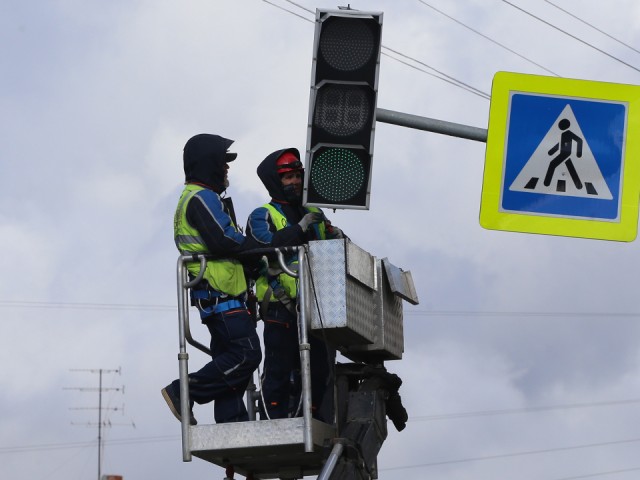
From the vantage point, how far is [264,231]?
11.4 m

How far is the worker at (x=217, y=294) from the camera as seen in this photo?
1111 cm

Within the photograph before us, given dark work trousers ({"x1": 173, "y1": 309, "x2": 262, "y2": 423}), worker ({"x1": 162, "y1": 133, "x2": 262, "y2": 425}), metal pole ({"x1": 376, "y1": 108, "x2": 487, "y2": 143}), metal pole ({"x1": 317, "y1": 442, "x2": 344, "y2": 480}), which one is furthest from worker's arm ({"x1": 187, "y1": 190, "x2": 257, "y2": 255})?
metal pole ({"x1": 317, "y1": 442, "x2": 344, "y2": 480})

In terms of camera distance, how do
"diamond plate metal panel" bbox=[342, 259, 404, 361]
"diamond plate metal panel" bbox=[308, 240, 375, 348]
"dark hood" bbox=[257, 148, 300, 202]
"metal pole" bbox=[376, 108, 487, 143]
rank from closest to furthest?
"diamond plate metal panel" bbox=[308, 240, 375, 348]
"metal pole" bbox=[376, 108, 487, 143]
"diamond plate metal panel" bbox=[342, 259, 404, 361]
"dark hood" bbox=[257, 148, 300, 202]

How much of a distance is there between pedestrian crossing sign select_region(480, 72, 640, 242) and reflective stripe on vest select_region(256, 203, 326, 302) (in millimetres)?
1257

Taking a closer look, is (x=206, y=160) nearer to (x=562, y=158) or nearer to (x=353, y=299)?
(x=353, y=299)

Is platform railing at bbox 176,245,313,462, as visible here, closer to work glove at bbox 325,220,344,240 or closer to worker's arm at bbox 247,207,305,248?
worker's arm at bbox 247,207,305,248

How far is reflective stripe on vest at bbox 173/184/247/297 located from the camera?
11.1 m

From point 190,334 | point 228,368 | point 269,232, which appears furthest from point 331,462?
point 269,232

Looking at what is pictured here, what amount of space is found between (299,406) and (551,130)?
256 cm

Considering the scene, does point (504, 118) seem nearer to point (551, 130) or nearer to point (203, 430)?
point (551, 130)

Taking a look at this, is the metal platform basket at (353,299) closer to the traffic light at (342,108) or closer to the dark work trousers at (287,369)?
the dark work trousers at (287,369)

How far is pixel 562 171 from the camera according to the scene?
1120 centimetres

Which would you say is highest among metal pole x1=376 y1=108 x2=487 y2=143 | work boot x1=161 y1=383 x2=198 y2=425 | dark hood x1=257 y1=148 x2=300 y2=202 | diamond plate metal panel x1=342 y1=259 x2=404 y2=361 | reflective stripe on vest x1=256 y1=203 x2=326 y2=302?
metal pole x1=376 y1=108 x2=487 y2=143

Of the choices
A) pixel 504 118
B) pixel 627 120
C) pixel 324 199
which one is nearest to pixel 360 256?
pixel 324 199
